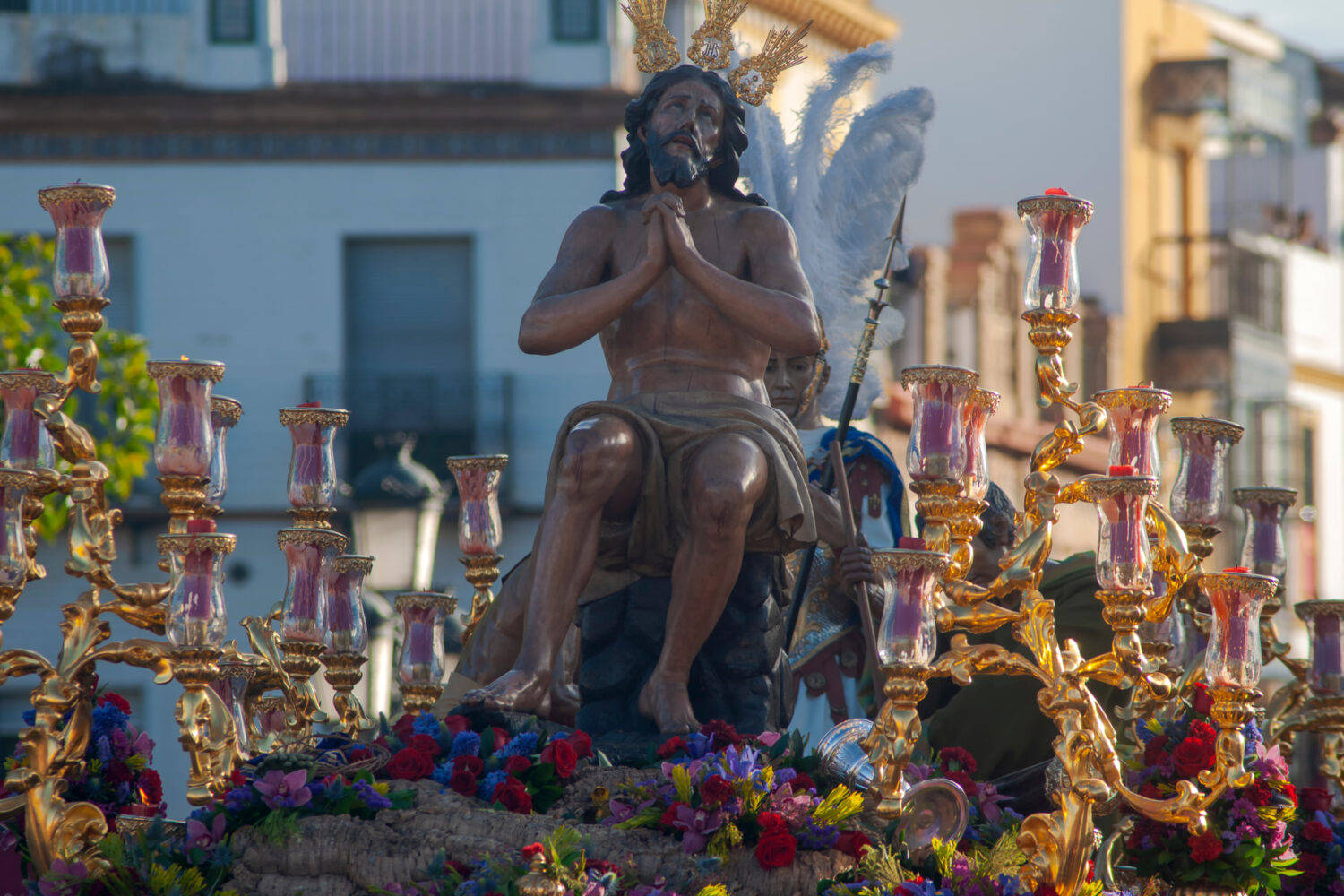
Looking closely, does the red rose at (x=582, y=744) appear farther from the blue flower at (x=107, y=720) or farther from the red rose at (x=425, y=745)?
the blue flower at (x=107, y=720)

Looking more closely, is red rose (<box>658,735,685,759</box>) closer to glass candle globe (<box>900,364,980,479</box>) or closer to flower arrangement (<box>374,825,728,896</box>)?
flower arrangement (<box>374,825,728,896</box>)

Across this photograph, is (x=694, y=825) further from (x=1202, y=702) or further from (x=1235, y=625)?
(x=1202, y=702)

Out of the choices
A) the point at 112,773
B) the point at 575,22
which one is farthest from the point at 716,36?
the point at 575,22

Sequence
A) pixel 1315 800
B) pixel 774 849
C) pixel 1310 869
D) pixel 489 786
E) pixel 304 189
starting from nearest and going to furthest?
pixel 774 849 < pixel 489 786 < pixel 1310 869 < pixel 1315 800 < pixel 304 189

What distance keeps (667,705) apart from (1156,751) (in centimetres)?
148

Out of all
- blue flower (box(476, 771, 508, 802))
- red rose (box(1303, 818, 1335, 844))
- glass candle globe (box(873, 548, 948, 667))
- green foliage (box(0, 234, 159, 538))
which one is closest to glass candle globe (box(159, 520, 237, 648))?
blue flower (box(476, 771, 508, 802))

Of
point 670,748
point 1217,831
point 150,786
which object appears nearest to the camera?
point 670,748

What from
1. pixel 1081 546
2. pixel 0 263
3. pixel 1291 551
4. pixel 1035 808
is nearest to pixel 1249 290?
pixel 1291 551

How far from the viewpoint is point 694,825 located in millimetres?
5902

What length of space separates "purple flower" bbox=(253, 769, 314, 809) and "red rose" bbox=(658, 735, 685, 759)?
34.8 inches

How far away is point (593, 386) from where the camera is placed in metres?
18.3

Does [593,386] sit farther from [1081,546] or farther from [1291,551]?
[1291,551]

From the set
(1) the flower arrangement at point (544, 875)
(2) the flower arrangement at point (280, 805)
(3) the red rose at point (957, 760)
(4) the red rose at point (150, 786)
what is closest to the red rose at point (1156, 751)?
(3) the red rose at point (957, 760)

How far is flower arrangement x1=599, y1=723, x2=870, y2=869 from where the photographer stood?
19.3 feet
